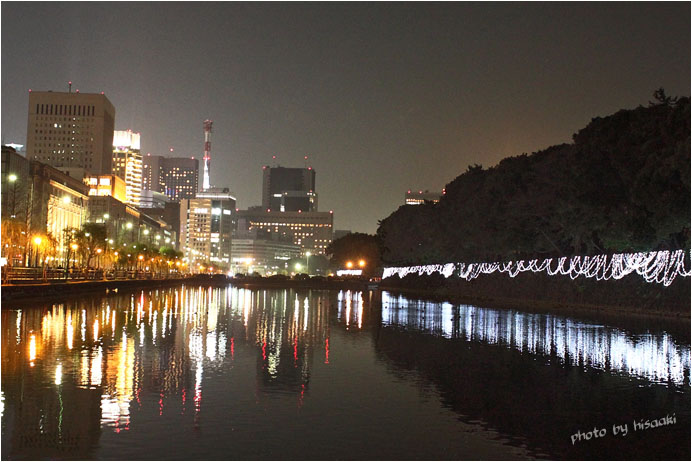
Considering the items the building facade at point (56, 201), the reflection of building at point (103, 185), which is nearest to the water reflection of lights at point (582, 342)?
the building facade at point (56, 201)

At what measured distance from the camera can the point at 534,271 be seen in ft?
217

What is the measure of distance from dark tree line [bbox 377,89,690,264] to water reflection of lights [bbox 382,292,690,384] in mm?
10484

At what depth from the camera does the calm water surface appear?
937 cm

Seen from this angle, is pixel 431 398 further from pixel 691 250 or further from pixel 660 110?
pixel 660 110

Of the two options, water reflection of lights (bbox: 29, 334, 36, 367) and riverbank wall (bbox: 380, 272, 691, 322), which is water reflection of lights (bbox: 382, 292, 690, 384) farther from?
riverbank wall (bbox: 380, 272, 691, 322)

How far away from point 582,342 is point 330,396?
44.9 ft

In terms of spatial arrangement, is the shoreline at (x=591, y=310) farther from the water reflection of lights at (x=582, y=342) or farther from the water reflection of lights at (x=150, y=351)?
the water reflection of lights at (x=150, y=351)

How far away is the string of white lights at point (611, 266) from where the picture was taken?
45000mm

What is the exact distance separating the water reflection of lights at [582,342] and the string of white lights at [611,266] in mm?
13554

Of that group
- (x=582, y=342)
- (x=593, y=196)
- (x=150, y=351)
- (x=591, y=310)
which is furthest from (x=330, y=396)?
(x=591, y=310)

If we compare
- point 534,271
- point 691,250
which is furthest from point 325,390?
point 534,271

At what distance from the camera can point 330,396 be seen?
42.1ft

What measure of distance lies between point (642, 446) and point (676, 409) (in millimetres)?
2888

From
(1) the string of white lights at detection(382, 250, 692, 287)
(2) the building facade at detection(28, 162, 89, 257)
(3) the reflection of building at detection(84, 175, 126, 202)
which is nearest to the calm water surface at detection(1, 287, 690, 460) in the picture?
(1) the string of white lights at detection(382, 250, 692, 287)
